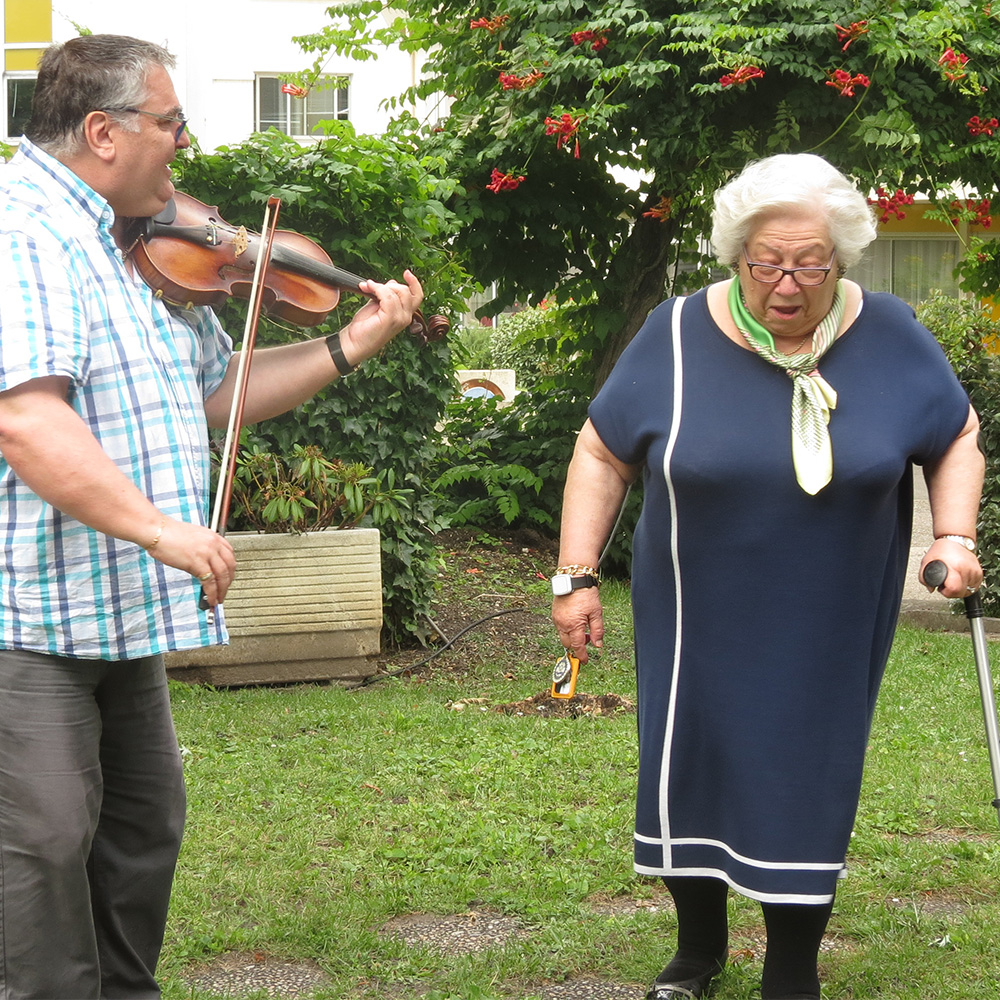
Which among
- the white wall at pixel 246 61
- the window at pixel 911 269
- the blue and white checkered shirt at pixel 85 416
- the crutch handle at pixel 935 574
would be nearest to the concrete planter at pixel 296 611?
the blue and white checkered shirt at pixel 85 416

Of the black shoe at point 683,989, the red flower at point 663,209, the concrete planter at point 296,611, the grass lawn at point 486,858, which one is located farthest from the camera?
the red flower at point 663,209

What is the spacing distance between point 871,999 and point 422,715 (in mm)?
2780

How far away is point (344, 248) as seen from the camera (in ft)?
21.0

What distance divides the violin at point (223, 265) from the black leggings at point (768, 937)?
1.54 meters

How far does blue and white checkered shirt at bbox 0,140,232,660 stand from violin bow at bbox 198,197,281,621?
0.09 m

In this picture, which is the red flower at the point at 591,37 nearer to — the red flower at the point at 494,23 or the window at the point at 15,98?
the red flower at the point at 494,23

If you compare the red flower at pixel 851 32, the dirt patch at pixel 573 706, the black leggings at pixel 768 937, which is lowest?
the dirt patch at pixel 573 706

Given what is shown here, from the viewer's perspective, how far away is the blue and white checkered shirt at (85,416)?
2184mm

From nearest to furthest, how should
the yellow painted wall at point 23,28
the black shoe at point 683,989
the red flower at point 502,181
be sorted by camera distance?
the black shoe at point 683,989, the red flower at point 502,181, the yellow painted wall at point 23,28

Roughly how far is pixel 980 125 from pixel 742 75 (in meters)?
1.51

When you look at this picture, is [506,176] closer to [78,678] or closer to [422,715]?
[422,715]

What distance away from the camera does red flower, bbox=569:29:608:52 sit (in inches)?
284

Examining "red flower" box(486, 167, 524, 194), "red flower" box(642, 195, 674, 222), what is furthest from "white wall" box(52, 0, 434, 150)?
"red flower" box(486, 167, 524, 194)

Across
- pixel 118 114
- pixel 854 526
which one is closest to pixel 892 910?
pixel 854 526
